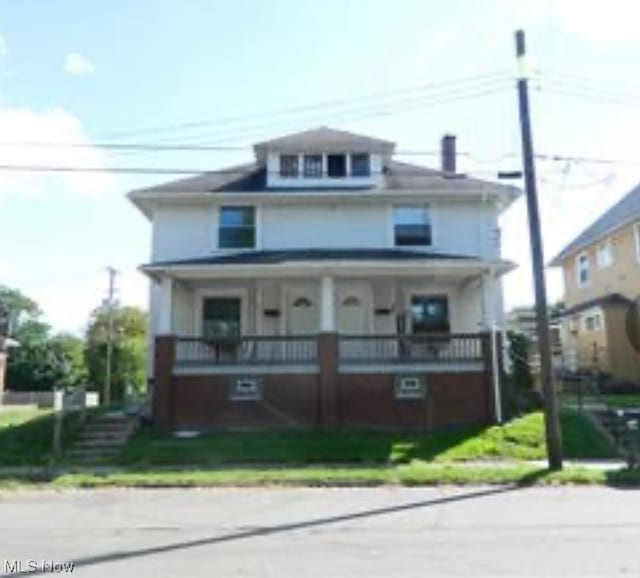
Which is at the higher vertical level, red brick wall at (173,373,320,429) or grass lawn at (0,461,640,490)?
red brick wall at (173,373,320,429)

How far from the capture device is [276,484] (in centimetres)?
1520

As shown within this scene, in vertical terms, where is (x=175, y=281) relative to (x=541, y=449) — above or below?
above

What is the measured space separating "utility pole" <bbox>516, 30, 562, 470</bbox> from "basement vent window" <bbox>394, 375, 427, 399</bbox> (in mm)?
6244

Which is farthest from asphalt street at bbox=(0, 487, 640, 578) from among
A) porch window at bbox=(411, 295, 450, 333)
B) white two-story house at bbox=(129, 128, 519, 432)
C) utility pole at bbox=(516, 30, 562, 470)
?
porch window at bbox=(411, 295, 450, 333)

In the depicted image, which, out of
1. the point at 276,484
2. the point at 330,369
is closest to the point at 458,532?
the point at 276,484

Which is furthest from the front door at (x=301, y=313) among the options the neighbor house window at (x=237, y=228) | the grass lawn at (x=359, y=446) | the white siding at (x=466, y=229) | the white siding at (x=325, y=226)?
the grass lawn at (x=359, y=446)

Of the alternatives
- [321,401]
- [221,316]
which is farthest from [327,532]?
[221,316]

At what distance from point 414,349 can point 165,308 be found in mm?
7155

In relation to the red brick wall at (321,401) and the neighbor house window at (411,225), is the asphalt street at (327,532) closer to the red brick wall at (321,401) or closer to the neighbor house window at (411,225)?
the red brick wall at (321,401)

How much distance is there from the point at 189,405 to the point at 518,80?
1206cm

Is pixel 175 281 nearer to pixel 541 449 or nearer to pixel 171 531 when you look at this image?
pixel 541 449

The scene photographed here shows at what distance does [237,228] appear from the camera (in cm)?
2656

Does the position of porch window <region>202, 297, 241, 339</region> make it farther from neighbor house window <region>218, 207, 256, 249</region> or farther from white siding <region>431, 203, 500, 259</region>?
white siding <region>431, 203, 500, 259</region>

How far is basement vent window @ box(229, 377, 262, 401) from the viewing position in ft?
75.2
